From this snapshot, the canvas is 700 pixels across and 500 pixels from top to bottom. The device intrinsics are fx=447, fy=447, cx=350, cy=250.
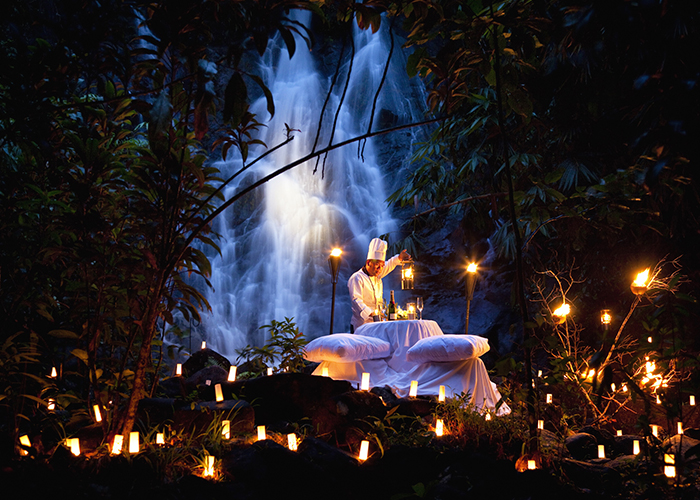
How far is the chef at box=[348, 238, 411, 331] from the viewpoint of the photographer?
574 centimetres

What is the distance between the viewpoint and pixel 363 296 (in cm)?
587

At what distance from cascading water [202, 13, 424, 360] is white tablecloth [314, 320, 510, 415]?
16.6ft

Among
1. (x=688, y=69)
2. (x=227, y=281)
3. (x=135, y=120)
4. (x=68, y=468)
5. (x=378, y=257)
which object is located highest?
(x=135, y=120)

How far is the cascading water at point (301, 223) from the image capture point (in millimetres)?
10023

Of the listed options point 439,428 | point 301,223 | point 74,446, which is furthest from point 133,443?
point 301,223

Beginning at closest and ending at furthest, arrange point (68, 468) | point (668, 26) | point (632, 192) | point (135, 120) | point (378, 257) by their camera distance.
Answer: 1. point (668, 26)
2. point (632, 192)
3. point (68, 468)
4. point (378, 257)
5. point (135, 120)

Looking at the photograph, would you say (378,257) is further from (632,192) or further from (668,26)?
(668,26)

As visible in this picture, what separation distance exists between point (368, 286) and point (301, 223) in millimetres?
5823

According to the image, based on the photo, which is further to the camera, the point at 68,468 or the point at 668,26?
the point at 68,468

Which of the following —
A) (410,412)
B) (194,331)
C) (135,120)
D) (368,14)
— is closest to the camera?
(368,14)

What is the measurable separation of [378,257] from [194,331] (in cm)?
487

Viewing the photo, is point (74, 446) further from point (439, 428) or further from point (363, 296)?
point (363, 296)

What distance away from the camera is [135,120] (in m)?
11.4

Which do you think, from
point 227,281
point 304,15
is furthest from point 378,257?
point 304,15
